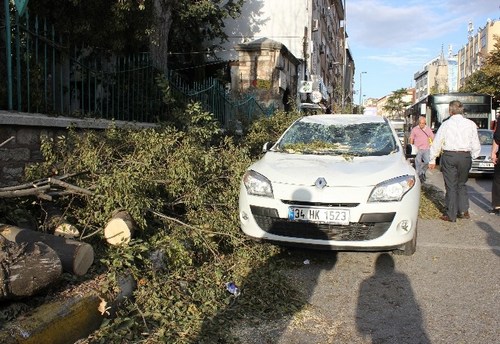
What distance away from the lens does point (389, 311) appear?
4.16 m

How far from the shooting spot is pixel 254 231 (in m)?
5.15

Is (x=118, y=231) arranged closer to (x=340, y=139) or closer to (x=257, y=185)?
(x=257, y=185)

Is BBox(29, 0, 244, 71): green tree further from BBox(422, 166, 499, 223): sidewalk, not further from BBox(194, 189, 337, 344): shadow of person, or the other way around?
BBox(422, 166, 499, 223): sidewalk

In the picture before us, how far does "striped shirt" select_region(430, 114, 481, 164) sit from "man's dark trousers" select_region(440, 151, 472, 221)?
94mm

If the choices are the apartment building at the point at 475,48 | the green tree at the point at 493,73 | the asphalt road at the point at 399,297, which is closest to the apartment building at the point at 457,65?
the apartment building at the point at 475,48

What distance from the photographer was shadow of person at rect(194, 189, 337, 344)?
146 inches

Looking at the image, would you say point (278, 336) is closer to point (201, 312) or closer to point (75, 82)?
point (201, 312)

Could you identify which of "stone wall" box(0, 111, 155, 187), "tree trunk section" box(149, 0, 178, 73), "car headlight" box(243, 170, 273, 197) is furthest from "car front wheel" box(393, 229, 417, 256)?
"tree trunk section" box(149, 0, 178, 73)

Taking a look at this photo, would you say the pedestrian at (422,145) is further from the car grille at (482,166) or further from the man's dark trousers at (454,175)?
the man's dark trousers at (454,175)

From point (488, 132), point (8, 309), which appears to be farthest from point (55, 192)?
point (488, 132)

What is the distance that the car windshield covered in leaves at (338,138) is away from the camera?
19.7 ft

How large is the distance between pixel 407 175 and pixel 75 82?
14.6ft

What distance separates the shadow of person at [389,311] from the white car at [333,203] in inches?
13.7

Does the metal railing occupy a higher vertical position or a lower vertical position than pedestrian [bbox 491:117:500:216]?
higher
